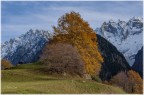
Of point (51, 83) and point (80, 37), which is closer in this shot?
point (51, 83)

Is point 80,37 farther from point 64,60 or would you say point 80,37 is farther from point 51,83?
point 51,83

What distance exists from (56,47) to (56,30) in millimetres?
7541

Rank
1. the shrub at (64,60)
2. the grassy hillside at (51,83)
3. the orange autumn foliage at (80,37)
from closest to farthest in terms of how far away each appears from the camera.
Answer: the grassy hillside at (51,83)
the shrub at (64,60)
the orange autumn foliage at (80,37)

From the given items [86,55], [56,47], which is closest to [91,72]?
[86,55]

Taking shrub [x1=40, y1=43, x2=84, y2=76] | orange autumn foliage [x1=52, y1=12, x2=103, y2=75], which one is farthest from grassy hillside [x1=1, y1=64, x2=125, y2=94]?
orange autumn foliage [x1=52, y1=12, x2=103, y2=75]

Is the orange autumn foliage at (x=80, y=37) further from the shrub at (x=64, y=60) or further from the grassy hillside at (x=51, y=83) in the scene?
the grassy hillside at (x=51, y=83)

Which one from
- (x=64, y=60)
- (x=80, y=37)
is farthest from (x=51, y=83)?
(x=80, y=37)

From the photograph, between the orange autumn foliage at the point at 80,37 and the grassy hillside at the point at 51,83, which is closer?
the grassy hillside at the point at 51,83

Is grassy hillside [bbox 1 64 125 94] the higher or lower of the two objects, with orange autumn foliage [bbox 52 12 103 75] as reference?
lower

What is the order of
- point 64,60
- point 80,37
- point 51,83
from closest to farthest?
1. point 51,83
2. point 64,60
3. point 80,37

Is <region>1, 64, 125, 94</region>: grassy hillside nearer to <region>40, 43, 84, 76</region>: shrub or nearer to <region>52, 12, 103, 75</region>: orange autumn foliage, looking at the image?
<region>40, 43, 84, 76</region>: shrub

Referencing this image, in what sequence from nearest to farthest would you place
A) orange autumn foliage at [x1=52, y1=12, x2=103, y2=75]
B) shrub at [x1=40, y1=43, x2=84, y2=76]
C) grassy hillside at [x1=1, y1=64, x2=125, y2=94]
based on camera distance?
grassy hillside at [x1=1, y1=64, x2=125, y2=94]
shrub at [x1=40, y1=43, x2=84, y2=76]
orange autumn foliage at [x1=52, y1=12, x2=103, y2=75]

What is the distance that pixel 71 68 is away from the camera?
74188mm

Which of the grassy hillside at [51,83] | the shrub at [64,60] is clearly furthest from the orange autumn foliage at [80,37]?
the grassy hillside at [51,83]
